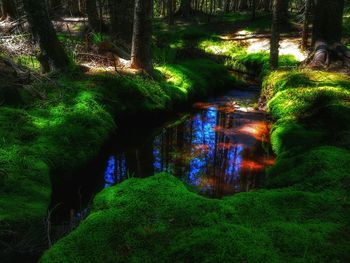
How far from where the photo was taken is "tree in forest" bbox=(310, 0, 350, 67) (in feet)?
41.3

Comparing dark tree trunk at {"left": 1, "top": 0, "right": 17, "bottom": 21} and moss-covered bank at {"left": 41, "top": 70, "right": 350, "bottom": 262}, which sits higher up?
dark tree trunk at {"left": 1, "top": 0, "right": 17, "bottom": 21}

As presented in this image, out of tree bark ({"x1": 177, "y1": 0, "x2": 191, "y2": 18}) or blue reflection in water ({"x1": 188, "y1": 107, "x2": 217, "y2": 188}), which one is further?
tree bark ({"x1": 177, "y1": 0, "x2": 191, "y2": 18})

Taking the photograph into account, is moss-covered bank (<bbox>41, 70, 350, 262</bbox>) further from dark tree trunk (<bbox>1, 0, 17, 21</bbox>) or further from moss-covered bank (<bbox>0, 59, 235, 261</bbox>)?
dark tree trunk (<bbox>1, 0, 17, 21</bbox>)

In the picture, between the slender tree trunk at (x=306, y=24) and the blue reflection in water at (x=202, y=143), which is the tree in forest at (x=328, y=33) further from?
the blue reflection in water at (x=202, y=143)

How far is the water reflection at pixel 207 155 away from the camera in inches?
293

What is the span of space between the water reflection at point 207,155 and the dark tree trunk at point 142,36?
2.34 meters

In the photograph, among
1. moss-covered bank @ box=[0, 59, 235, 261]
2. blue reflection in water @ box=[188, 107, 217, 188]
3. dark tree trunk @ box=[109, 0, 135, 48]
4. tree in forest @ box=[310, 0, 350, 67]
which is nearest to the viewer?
moss-covered bank @ box=[0, 59, 235, 261]

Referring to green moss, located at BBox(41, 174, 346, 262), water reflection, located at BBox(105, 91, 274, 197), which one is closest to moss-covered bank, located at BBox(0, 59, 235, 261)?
water reflection, located at BBox(105, 91, 274, 197)

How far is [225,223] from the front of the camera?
3.86 meters

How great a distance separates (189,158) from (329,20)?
8.20 meters

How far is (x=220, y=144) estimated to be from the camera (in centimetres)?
934

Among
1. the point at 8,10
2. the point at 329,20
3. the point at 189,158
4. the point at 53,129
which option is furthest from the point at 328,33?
the point at 8,10

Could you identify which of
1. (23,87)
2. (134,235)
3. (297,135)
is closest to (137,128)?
(23,87)

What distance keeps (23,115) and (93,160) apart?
172 centimetres
